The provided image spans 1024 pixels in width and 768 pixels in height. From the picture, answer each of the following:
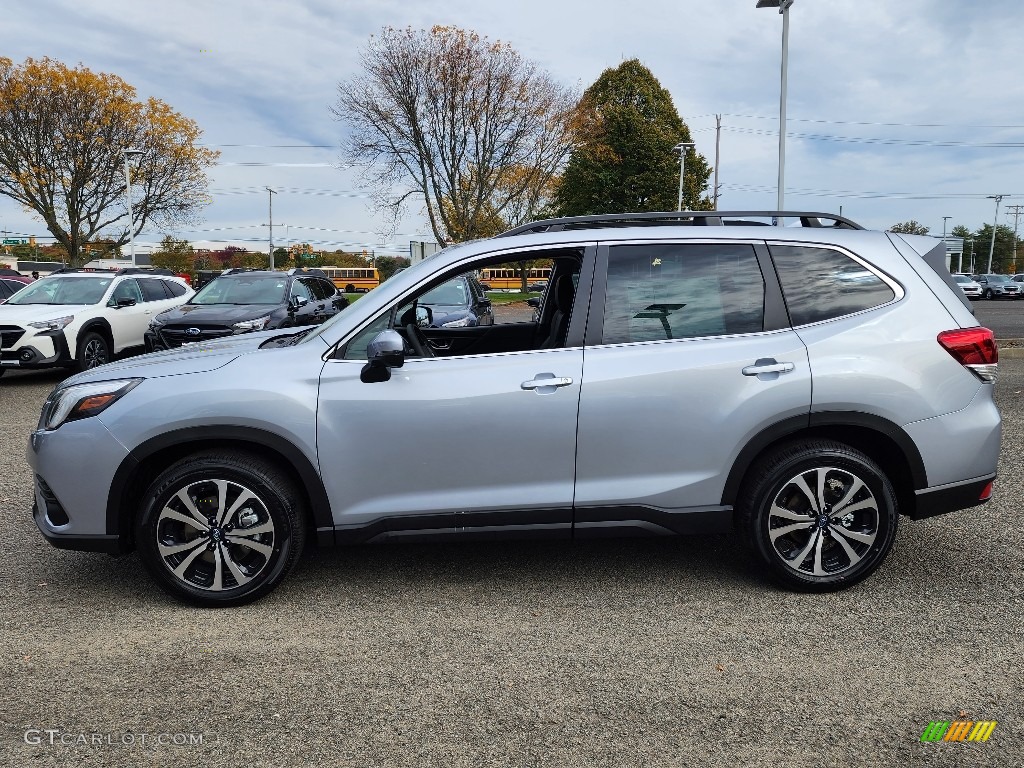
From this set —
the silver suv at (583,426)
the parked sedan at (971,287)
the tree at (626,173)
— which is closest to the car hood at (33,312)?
the silver suv at (583,426)

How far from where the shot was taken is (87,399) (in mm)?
3590

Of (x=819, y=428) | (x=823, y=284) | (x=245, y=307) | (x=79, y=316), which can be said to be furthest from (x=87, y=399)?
(x=245, y=307)

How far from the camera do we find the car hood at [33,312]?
10.6 meters

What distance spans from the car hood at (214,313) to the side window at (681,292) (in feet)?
29.8

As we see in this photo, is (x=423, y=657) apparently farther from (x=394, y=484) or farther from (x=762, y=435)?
(x=762, y=435)

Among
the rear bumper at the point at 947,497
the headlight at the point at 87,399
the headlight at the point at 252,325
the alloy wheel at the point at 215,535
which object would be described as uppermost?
the headlight at the point at 252,325

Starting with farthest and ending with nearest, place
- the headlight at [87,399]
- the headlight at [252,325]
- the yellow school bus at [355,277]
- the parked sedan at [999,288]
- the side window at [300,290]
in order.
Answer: the yellow school bus at [355,277] → the parked sedan at [999,288] → the side window at [300,290] → the headlight at [252,325] → the headlight at [87,399]

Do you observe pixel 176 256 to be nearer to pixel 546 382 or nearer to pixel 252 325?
pixel 252 325

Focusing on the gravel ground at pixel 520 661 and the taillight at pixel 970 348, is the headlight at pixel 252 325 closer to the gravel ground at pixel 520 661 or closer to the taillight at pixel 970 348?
the gravel ground at pixel 520 661

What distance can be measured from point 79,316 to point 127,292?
132cm

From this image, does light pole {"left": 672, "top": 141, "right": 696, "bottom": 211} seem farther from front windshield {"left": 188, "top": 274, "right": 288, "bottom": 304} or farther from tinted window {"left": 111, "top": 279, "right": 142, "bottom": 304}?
tinted window {"left": 111, "top": 279, "right": 142, "bottom": 304}

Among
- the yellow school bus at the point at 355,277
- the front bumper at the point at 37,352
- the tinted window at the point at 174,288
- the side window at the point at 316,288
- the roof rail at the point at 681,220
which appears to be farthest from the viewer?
the yellow school bus at the point at 355,277

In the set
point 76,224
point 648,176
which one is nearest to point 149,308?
point 76,224

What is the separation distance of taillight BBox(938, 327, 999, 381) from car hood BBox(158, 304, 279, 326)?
1002 cm
